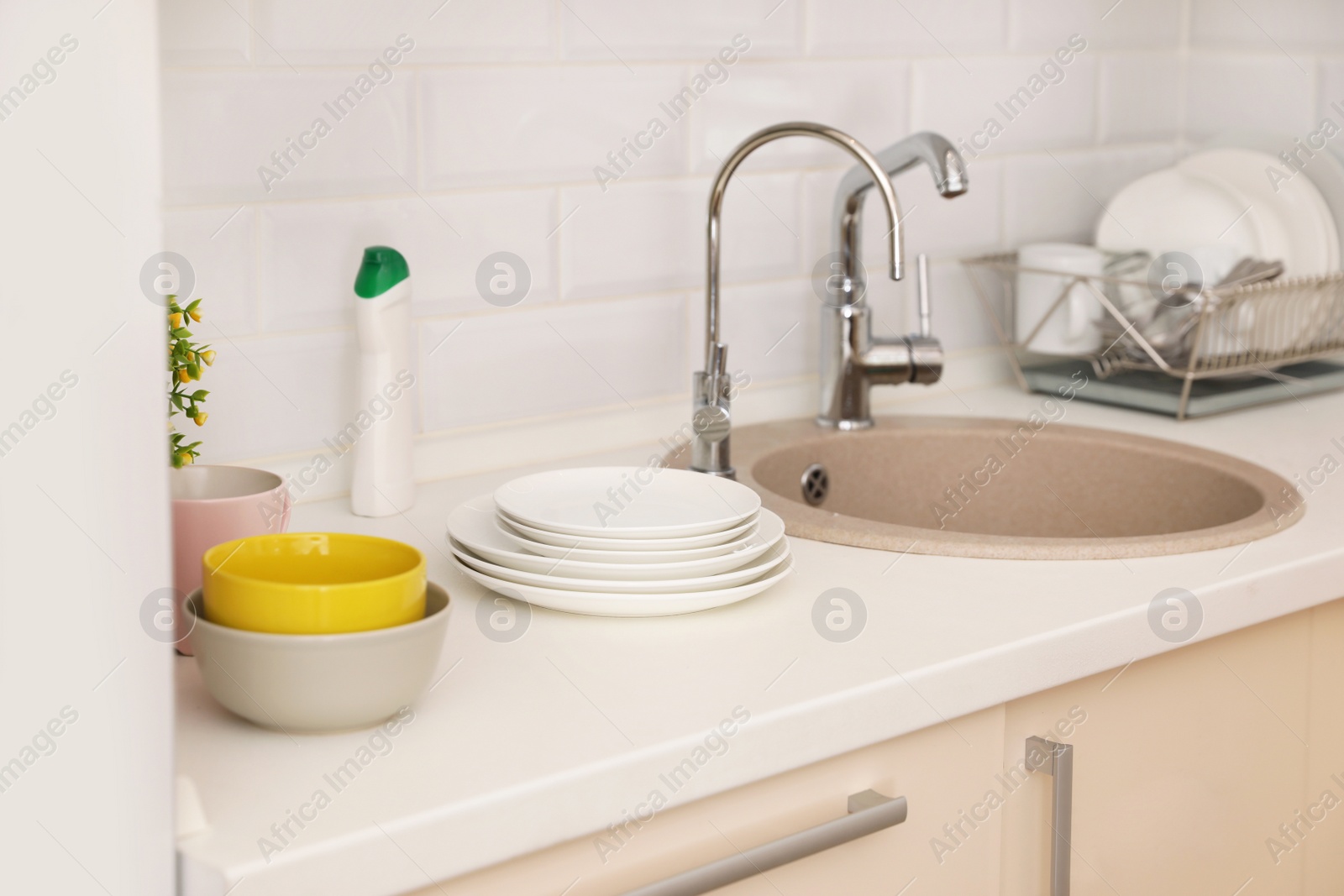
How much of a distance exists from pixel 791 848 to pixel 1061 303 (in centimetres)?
96

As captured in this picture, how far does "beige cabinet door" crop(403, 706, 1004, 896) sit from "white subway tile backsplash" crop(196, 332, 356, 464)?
0.57m

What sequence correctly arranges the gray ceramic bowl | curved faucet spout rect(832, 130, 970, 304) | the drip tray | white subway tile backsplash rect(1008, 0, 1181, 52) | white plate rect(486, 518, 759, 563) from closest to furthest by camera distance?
the gray ceramic bowl → white plate rect(486, 518, 759, 563) → curved faucet spout rect(832, 130, 970, 304) → the drip tray → white subway tile backsplash rect(1008, 0, 1181, 52)

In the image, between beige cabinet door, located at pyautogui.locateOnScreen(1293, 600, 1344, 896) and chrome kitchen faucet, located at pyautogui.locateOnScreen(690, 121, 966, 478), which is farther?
chrome kitchen faucet, located at pyautogui.locateOnScreen(690, 121, 966, 478)

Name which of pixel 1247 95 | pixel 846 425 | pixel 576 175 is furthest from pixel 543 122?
pixel 1247 95

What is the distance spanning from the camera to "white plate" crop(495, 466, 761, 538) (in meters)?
0.98

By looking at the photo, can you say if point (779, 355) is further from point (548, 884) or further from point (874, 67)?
point (548, 884)

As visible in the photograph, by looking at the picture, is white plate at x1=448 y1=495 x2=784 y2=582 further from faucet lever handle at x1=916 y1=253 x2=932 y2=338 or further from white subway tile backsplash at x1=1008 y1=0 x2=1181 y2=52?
white subway tile backsplash at x1=1008 y1=0 x2=1181 y2=52

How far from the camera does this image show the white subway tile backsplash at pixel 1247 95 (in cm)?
178

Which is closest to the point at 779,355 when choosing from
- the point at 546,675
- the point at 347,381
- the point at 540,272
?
the point at 540,272

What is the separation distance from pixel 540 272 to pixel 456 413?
15 centimetres

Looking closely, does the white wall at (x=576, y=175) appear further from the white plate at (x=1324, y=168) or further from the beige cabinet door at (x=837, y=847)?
the beige cabinet door at (x=837, y=847)

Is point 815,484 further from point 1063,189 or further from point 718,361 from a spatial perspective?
point 1063,189

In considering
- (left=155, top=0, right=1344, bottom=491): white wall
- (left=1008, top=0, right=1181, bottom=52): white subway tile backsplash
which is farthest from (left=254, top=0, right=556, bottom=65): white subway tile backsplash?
(left=1008, top=0, right=1181, bottom=52): white subway tile backsplash

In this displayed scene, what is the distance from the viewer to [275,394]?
47.5 inches
